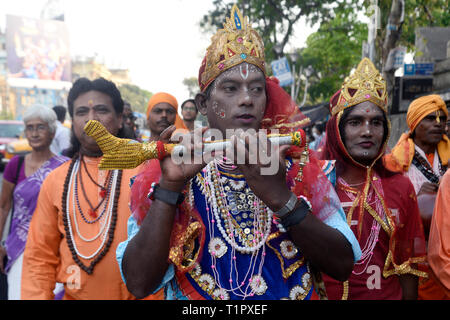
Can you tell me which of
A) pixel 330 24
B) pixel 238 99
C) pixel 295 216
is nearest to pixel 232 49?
pixel 238 99

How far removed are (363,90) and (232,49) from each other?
1.40 meters

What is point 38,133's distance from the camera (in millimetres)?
4062

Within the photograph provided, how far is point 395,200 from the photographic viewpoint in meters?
2.64

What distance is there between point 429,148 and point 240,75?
3.37 m

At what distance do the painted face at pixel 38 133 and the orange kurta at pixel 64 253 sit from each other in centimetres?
160

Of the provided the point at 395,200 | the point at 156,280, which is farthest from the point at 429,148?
the point at 156,280

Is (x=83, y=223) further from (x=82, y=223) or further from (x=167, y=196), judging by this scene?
(x=167, y=196)

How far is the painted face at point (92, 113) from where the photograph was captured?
8.36ft

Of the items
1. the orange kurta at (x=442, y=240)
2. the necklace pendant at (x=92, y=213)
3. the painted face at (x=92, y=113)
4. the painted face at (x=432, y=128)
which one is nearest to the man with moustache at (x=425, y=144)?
the painted face at (x=432, y=128)

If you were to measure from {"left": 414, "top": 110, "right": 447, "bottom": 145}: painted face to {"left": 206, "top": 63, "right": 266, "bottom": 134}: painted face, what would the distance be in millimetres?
3195

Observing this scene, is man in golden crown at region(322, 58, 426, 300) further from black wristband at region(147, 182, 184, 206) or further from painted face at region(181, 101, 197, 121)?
painted face at region(181, 101, 197, 121)

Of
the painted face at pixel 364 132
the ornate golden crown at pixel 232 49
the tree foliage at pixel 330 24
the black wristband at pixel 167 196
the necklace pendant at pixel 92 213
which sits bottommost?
the necklace pendant at pixel 92 213

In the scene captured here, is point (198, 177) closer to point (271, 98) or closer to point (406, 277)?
point (271, 98)

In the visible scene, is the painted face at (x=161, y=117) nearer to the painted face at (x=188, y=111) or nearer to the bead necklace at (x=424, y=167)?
the painted face at (x=188, y=111)
